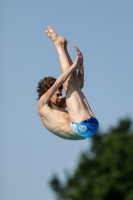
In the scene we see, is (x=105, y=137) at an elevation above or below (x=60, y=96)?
above

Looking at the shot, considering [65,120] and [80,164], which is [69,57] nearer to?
[65,120]

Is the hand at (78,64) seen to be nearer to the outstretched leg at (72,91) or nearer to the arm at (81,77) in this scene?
the outstretched leg at (72,91)

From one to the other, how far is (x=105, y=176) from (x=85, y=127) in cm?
6516

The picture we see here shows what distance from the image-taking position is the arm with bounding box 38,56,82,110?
19.2m

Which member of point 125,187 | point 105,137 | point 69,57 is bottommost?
point 69,57

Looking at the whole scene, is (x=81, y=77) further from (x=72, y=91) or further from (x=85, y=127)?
(x=85, y=127)

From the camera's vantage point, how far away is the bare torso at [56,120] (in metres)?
19.6

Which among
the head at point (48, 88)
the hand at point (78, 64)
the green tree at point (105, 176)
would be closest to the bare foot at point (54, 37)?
the hand at point (78, 64)

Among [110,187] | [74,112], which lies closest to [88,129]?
[74,112]

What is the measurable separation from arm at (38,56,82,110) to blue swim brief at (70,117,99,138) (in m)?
0.75

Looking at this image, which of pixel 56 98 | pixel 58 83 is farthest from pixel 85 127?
pixel 58 83

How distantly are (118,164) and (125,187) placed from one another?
101 inches

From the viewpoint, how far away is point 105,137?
92688 millimetres

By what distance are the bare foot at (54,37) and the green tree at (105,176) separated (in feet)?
204
